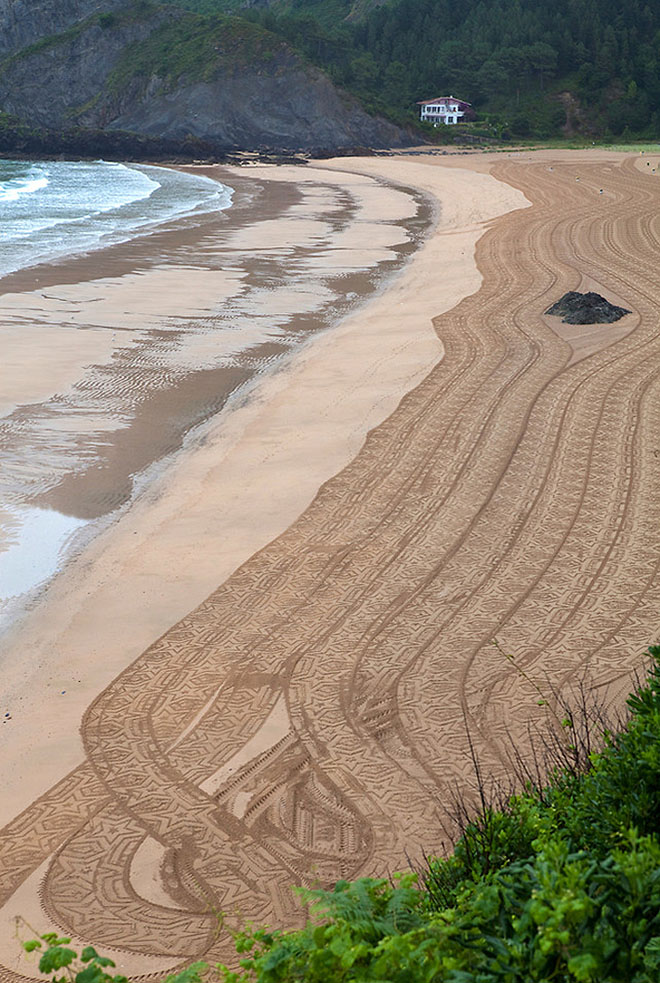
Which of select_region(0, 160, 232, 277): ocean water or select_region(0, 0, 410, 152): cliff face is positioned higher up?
select_region(0, 0, 410, 152): cliff face

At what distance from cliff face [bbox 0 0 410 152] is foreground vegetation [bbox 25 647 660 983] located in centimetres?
7779

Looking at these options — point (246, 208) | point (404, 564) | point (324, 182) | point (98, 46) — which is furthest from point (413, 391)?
point (98, 46)

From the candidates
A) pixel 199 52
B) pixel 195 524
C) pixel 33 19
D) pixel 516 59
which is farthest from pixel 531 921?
pixel 33 19

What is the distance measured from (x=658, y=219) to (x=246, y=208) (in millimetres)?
17160

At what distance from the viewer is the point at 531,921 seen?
2598 millimetres

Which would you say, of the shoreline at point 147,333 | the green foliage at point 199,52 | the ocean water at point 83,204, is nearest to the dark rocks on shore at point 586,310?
the shoreline at point 147,333

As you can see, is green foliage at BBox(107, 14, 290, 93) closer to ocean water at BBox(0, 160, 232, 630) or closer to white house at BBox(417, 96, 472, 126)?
white house at BBox(417, 96, 472, 126)

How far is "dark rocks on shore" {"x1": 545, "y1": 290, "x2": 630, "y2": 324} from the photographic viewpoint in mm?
15445

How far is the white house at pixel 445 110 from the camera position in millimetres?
88062

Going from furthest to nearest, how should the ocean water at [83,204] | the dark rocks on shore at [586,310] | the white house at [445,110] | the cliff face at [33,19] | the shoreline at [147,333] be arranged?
the cliff face at [33,19] → the white house at [445,110] → the ocean water at [83,204] → the dark rocks on shore at [586,310] → the shoreline at [147,333]

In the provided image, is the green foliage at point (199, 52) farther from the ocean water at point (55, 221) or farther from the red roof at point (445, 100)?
the ocean water at point (55, 221)

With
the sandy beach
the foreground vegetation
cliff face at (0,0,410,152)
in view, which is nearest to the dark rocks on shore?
the sandy beach

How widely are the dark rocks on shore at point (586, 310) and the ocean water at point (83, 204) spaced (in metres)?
12.9

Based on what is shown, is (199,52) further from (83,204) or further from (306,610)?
(306,610)
